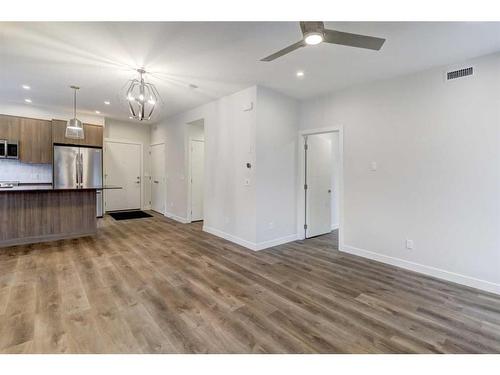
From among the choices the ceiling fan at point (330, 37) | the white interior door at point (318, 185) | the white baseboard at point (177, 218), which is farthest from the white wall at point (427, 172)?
the white baseboard at point (177, 218)

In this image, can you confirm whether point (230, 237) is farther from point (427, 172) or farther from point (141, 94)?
point (427, 172)

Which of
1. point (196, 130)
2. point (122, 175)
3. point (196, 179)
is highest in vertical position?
point (196, 130)

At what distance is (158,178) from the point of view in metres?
7.69

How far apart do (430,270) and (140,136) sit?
7.94 metres

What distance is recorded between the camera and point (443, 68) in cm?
313

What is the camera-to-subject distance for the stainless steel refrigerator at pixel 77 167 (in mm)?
5883

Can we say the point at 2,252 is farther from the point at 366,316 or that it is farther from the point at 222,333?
the point at 366,316

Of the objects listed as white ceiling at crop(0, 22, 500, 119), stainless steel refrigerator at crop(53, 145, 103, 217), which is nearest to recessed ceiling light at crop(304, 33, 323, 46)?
white ceiling at crop(0, 22, 500, 119)

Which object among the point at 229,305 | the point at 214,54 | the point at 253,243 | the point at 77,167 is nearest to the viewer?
the point at 229,305

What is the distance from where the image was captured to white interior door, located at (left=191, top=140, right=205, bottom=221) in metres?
6.27

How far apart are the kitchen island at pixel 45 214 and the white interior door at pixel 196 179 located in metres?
2.18

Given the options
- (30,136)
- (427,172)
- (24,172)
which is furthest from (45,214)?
(427,172)

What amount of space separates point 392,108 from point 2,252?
6.43m

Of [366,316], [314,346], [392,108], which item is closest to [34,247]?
[314,346]
